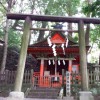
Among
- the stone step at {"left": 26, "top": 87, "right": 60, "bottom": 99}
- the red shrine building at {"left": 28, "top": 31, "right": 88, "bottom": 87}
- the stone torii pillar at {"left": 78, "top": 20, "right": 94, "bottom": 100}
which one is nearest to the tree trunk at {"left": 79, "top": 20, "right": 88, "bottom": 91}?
the stone torii pillar at {"left": 78, "top": 20, "right": 94, "bottom": 100}

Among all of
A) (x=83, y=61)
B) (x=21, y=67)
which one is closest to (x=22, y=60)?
(x=21, y=67)

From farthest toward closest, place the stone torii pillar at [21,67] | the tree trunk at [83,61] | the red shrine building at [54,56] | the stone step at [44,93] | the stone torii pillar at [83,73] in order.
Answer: the red shrine building at [54,56] → the stone step at [44,93] → the tree trunk at [83,61] → the stone torii pillar at [83,73] → the stone torii pillar at [21,67]

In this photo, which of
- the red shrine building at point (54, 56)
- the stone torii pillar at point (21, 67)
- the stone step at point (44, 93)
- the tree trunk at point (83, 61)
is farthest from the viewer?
the red shrine building at point (54, 56)

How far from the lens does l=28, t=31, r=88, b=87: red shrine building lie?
17922mm

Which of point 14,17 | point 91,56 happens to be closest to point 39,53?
point 14,17

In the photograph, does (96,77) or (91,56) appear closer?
(96,77)

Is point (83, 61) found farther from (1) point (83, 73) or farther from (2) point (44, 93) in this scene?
(2) point (44, 93)

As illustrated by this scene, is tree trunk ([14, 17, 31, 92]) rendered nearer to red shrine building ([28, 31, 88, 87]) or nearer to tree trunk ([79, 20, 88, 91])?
tree trunk ([79, 20, 88, 91])

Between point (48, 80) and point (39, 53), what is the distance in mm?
3064

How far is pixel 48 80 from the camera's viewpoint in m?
17.8

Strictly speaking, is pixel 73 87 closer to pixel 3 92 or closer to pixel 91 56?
pixel 3 92

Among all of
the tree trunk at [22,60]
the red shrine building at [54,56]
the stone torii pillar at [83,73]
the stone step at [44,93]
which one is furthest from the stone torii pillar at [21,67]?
the red shrine building at [54,56]

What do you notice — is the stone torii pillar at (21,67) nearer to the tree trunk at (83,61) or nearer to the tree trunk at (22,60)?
the tree trunk at (22,60)

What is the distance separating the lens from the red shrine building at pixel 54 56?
706 inches
